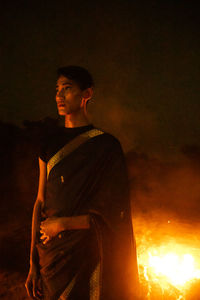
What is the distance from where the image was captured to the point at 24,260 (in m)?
3.62

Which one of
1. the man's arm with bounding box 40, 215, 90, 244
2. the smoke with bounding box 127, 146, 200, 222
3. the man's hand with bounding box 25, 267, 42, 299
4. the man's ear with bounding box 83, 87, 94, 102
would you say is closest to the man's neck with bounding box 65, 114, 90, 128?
the man's ear with bounding box 83, 87, 94, 102

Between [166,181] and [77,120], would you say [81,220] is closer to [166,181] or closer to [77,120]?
[77,120]

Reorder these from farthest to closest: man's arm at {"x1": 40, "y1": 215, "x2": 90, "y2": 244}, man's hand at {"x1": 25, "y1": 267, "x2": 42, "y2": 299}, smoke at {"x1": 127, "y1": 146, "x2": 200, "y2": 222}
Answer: smoke at {"x1": 127, "y1": 146, "x2": 200, "y2": 222} < man's hand at {"x1": 25, "y1": 267, "x2": 42, "y2": 299} < man's arm at {"x1": 40, "y1": 215, "x2": 90, "y2": 244}

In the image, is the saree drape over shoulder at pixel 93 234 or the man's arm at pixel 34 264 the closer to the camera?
the saree drape over shoulder at pixel 93 234

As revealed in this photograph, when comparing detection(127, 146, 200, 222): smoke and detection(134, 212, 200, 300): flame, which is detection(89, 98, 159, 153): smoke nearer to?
detection(127, 146, 200, 222): smoke

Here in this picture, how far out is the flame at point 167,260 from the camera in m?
2.87

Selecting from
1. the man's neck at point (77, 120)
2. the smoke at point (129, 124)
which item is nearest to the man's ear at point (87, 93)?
the man's neck at point (77, 120)

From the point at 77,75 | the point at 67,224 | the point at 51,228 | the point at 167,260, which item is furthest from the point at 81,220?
the point at 167,260

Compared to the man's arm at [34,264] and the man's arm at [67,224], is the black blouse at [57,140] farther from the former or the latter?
the man's arm at [67,224]

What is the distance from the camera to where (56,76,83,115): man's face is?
4.68 ft

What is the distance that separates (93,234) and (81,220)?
0.16m

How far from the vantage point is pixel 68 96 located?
4.67ft

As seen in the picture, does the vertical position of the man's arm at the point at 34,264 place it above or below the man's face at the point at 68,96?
below

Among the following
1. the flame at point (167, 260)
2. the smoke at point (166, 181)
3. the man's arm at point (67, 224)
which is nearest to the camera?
the man's arm at point (67, 224)
